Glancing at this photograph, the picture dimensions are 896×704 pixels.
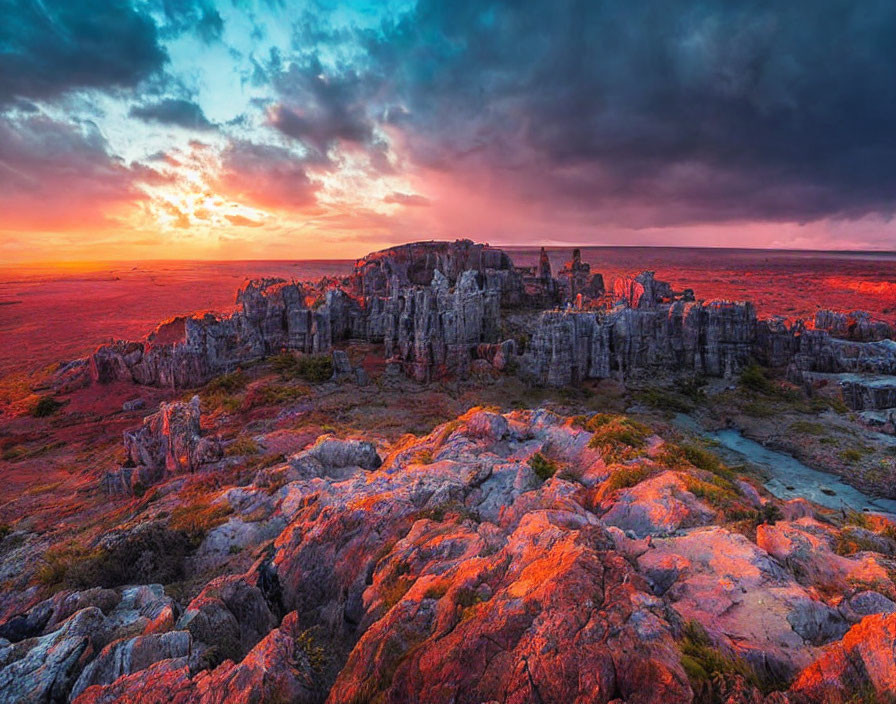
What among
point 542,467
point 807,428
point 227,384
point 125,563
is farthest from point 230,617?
point 807,428

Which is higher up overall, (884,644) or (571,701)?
(884,644)

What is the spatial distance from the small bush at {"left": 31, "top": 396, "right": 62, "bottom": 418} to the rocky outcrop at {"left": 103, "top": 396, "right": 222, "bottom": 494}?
21.4 meters

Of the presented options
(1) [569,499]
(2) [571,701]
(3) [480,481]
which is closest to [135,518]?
(3) [480,481]

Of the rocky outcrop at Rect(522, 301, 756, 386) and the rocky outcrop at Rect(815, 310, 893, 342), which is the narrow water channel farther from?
the rocky outcrop at Rect(815, 310, 893, 342)

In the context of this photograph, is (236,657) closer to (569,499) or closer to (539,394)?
(569,499)

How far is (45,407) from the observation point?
121 feet

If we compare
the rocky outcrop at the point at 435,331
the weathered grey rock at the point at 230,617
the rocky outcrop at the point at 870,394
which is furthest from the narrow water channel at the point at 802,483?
the weathered grey rock at the point at 230,617

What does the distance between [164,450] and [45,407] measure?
24.7m

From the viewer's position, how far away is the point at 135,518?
16.8 meters

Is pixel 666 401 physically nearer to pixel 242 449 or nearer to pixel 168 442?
pixel 242 449

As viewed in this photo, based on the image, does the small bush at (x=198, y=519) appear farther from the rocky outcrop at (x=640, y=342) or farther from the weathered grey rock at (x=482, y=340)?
the rocky outcrop at (x=640, y=342)

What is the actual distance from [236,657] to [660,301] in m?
61.2

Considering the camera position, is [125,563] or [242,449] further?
[242,449]

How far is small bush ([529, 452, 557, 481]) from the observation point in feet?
48.2
